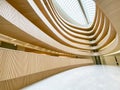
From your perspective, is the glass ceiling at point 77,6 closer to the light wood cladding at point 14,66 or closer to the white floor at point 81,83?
the white floor at point 81,83

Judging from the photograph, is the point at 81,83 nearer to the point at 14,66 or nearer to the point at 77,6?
the point at 14,66

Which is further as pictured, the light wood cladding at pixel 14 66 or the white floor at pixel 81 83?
the white floor at pixel 81 83

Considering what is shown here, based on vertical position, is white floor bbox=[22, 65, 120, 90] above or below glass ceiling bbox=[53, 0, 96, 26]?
below

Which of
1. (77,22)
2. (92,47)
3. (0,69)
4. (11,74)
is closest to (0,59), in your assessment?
(0,69)

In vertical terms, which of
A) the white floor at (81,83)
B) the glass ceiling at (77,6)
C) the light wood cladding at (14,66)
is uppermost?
the glass ceiling at (77,6)

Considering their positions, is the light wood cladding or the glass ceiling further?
the glass ceiling

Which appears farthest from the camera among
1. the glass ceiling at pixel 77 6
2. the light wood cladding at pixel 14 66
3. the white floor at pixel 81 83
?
the glass ceiling at pixel 77 6

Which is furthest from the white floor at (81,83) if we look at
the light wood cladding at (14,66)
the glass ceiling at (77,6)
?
the glass ceiling at (77,6)

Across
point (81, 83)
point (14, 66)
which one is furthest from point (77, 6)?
point (14, 66)

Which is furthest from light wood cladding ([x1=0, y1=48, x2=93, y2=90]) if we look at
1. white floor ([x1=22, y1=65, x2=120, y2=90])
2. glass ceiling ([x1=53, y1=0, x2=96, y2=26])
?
glass ceiling ([x1=53, y1=0, x2=96, y2=26])

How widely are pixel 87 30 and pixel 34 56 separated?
1666cm

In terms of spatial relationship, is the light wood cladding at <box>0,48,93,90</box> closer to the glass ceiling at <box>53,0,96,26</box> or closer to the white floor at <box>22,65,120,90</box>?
the white floor at <box>22,65,120,90</box>

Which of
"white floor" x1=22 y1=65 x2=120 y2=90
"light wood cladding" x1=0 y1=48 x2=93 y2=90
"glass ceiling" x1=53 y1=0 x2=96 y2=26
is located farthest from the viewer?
"glass ceiling" x1=53 y1=0 x2=96 y2=26

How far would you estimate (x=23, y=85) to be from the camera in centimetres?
394
